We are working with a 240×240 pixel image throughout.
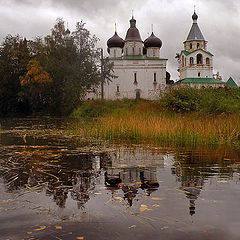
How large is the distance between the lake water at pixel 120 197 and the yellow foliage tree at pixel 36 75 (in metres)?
26.1

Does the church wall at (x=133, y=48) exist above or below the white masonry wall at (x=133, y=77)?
above

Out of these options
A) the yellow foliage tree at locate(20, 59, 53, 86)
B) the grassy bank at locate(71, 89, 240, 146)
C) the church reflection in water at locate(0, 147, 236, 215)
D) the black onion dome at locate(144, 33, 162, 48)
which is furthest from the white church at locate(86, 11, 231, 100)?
the church reflection in water at locate(0, 147, 236, 215)

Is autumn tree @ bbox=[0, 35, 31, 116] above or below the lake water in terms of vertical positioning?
above

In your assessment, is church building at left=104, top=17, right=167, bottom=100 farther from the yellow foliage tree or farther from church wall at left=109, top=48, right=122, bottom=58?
the yellow foliage tree

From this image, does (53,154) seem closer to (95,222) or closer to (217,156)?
(217,156)

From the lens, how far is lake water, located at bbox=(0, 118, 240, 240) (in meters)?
2.50

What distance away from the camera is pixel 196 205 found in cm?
311

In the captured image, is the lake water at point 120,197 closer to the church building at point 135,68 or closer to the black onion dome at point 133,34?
the church building at point 135,68

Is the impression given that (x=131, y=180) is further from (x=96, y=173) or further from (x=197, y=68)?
(x=197, y=68)

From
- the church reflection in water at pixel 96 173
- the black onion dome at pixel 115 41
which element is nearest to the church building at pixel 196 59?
the black onion dome at pixel 115 41

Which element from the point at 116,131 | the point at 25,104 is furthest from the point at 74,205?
the point at 25,104

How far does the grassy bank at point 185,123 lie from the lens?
8297 mm

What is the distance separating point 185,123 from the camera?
9.95 m

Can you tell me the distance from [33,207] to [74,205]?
39 cm
